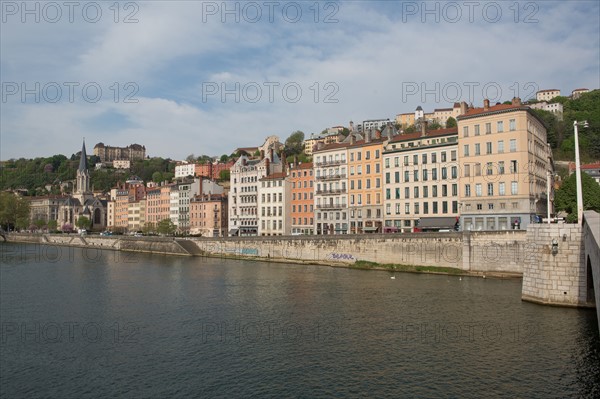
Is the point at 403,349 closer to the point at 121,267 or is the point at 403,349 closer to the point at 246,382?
the point at 246,382

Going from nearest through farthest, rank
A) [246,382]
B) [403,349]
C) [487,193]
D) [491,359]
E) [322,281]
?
[246,382] < [491,359] < [403,349] < [322,281] < [487,193]

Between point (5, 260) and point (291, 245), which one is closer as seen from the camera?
point (291, 245)

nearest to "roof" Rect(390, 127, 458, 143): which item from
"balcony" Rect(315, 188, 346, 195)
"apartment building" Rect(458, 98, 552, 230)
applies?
"apartment building" Rect(458, 98, 552, 230)

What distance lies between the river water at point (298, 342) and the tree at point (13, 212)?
127922 millimetres

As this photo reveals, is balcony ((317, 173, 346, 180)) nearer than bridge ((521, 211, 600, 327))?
No

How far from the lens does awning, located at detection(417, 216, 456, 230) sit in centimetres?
6394

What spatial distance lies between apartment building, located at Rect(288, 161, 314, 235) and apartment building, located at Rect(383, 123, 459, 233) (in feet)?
58.0

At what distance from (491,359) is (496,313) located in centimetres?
938

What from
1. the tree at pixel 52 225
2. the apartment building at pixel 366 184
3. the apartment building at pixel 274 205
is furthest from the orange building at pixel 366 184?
the tree at pixel 52 225

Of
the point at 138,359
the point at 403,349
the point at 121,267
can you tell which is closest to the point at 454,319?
the point at 403,349

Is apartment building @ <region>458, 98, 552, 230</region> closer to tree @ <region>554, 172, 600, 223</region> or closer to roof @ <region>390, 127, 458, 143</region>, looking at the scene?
roof @ <region>390, 127, 458, 143</region>

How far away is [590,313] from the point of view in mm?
30969

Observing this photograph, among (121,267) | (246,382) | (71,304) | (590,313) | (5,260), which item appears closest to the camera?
(246,382)

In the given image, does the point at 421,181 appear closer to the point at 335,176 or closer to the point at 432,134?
the point at 432,134
